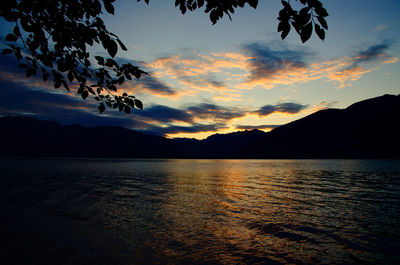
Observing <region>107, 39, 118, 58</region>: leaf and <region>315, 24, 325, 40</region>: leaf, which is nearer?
<region>315, 24, 325, 40</region>: leaf

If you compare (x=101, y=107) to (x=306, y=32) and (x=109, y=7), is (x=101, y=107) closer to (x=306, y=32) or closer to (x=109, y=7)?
(x=109, y=7)

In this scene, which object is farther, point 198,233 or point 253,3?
point 198,233

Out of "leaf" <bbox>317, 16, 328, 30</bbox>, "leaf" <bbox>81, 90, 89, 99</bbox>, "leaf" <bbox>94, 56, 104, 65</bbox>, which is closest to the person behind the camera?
"leaf" <bbox>317, 16, 328, 30</bbox>

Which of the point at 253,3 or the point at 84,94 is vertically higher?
the point at 253,3

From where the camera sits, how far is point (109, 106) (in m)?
6.65

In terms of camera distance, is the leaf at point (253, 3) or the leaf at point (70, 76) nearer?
the leaf at point (253, 3)

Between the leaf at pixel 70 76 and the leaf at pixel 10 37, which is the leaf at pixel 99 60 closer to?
the leaf at pixel 70 76

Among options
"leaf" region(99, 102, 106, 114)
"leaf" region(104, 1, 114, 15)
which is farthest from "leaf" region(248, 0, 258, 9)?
"leaf" region(99, 102, 106, 114)

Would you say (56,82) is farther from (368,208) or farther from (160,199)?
(368,208)

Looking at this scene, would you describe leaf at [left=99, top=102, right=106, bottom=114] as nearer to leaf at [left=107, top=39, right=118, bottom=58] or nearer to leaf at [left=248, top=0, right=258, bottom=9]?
leaf at [left=107, top=39, right=118, bottom=58]

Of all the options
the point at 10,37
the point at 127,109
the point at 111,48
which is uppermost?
the point at 10,37

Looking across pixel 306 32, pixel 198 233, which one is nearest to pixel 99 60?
pixel 306 32

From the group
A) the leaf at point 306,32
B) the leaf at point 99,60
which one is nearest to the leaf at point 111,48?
the leaf at point 99,60

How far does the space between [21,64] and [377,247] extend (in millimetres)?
15886
